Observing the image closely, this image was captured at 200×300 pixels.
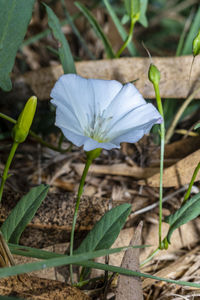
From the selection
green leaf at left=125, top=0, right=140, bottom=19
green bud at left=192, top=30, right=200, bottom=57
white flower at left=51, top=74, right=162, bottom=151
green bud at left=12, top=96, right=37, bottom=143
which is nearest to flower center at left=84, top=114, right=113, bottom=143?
white flower at left=51, top=74, right=162, bottom=151

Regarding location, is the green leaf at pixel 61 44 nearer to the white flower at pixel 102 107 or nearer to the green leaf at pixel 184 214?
the white flower at pixel 102 107

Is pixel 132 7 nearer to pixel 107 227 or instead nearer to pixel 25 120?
pixel 25 120

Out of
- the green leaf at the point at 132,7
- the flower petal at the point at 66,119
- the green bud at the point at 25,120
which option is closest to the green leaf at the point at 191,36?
the green leaf at the point at 132,7

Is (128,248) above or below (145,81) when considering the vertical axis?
below

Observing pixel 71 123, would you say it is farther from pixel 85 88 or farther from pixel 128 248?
pixel 128 248

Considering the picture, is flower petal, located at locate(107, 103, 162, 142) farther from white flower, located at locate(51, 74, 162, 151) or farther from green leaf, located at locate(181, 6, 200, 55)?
green leaf, located at locate(181, 6, 200, 55)

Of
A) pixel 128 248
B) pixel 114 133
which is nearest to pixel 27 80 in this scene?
pixel 114 133
